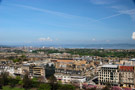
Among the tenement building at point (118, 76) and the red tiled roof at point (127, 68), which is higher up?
the red tiled roof at point (127, 68)

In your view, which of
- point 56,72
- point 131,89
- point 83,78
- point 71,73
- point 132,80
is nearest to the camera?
point 131,89

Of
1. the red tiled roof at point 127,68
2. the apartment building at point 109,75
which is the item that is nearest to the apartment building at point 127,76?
the red tiled roof at point 127,68

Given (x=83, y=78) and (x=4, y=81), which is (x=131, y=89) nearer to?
(x=83, y=78)

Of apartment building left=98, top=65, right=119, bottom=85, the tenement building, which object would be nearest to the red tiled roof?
the tenement building

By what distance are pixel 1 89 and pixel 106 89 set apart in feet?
10.2

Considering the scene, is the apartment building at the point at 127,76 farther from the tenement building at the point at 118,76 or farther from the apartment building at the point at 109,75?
the apartment building at the point at 109,75

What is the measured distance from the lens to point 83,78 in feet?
19.8

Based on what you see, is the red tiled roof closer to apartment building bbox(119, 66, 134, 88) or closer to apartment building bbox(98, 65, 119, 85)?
apartment building bbox(119, 66, 134, 88)

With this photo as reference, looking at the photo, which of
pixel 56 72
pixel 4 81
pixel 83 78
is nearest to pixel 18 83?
pixel 4 81

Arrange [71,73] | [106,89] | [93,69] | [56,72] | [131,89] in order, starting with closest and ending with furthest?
1. [106,89]
2. [131,89]
3. [71,73]
4. [56,72]
5. [93,69]

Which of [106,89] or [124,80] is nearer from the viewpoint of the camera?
[106,89]

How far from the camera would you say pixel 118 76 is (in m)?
5.65

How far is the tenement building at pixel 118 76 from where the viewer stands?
559 cm

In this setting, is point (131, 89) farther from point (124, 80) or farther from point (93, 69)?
point (93, 69)
